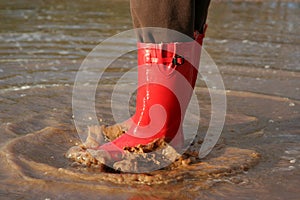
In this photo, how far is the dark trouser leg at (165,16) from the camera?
220 centimetres

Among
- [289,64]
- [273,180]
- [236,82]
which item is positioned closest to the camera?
[273,180]

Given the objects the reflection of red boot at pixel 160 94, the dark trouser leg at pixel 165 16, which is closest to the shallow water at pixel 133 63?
the reflection of red boot at pixel 160 94

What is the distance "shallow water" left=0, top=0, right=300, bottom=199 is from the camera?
6.86ft

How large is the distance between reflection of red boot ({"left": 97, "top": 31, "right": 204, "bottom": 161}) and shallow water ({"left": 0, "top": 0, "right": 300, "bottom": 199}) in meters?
0.25

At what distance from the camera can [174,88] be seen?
2.26 m

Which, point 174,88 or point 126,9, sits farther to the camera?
point 126,9

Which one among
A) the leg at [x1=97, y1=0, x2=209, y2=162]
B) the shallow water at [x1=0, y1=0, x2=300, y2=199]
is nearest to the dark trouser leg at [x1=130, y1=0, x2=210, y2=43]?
the leg at [x1=97, y1=0, x2=209, y2=162]

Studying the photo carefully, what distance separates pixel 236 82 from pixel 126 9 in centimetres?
361

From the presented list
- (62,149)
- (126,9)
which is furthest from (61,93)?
(126,9)

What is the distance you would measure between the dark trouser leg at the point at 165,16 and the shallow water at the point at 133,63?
581 mm

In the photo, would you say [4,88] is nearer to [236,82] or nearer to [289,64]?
[236,82]

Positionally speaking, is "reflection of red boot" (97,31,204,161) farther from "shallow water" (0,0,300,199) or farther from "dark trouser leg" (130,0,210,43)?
"shallow water" (0,0,300,199)

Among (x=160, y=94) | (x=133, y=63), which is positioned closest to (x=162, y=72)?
(x=160, y=94)

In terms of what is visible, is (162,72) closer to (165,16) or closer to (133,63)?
(165,16)
